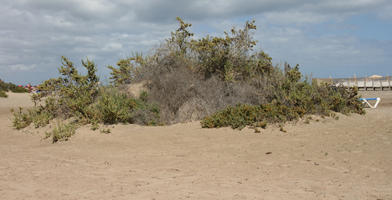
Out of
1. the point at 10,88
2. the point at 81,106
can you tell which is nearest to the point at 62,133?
the point at 81,106

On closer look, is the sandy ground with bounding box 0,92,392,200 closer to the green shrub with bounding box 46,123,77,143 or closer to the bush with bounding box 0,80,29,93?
the green shrub with bounding box 46,123,77,143

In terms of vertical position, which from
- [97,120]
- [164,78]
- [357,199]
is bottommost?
[357,199]

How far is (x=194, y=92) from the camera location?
12562mm

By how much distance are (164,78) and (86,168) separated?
21.2 ft

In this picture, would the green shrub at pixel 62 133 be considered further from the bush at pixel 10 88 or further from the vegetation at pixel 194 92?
the bush at pixel 10 88

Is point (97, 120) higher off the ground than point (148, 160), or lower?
higher

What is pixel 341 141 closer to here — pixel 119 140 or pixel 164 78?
pixel 119 140

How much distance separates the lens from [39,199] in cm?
484

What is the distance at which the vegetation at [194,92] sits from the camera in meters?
11.0

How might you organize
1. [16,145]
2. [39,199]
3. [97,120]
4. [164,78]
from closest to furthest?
[39,199] → [16,145] → [97,120] → [164,78]

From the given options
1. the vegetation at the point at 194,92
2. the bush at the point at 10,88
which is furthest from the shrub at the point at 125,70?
the bush at the point at 10,88

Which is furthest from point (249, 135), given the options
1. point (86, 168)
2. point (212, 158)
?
point (86, 168)

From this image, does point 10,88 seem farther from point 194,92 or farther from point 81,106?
point 194,92

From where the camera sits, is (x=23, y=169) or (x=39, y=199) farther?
(x=23, y=169)
